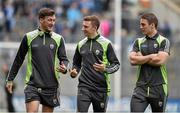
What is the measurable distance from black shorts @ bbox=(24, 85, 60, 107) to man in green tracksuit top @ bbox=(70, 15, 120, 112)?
0.44m

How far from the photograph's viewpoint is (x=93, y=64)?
14109mm

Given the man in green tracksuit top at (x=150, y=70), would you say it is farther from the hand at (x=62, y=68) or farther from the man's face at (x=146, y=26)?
the hand at (x=62, y=68)

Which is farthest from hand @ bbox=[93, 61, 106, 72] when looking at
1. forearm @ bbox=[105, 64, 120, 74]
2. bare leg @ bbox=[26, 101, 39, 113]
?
bare leg @ bbox=[26, 101, 39, 113]

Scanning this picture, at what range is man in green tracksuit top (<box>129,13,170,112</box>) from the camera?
13633 mm

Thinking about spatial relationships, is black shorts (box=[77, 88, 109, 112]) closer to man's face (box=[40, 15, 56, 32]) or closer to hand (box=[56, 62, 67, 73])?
hand (box=[56, 62, 67, 73])

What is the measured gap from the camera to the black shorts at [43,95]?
13773mm

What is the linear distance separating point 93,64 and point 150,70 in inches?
41.2

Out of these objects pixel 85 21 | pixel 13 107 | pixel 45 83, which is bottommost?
pixel 13 107

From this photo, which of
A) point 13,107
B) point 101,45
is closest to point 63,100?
point 13,107

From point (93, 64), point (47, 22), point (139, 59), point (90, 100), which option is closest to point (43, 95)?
point (90, 100)

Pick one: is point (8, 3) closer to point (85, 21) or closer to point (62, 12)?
point (62, 12)

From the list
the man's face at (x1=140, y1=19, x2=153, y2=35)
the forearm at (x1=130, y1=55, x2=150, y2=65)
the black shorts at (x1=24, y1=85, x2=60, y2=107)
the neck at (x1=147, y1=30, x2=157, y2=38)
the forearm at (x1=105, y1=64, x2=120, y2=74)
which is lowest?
the black shorts at (x1=24, y1=85, x2=60, y2=107)

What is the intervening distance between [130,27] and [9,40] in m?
4.00

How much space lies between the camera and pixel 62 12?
26.4 metres
